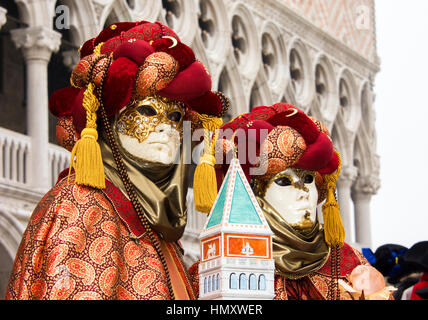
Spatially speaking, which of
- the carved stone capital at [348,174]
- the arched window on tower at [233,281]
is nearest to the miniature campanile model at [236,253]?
the arched window on tower at [233,281]

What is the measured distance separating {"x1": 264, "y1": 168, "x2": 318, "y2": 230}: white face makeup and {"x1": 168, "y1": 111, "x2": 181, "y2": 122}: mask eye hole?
60cm

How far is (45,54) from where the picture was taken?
27.6 feet

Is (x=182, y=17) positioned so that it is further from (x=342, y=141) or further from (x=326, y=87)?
(x=342, y=141)

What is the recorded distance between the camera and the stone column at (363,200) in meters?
14.7

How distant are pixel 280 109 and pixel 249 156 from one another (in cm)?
25

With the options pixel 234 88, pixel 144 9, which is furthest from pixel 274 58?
pixel 144 9

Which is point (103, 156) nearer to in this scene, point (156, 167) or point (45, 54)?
point (156, 167)

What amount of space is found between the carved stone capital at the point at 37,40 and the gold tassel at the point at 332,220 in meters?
4.69

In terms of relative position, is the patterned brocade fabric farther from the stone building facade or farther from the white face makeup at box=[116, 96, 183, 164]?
the stone building facade

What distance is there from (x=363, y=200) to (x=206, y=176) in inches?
453

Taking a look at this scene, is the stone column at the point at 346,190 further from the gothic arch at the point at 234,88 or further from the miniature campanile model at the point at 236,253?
the miniature campanile model at the point at 236,253

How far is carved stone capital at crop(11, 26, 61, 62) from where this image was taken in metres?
8.34

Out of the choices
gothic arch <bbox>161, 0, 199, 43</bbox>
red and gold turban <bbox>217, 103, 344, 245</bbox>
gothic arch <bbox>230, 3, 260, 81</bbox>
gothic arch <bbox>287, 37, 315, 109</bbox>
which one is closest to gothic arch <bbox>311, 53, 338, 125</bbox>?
gothic arch <bbox>287, 37, 315, 109</bbox>
